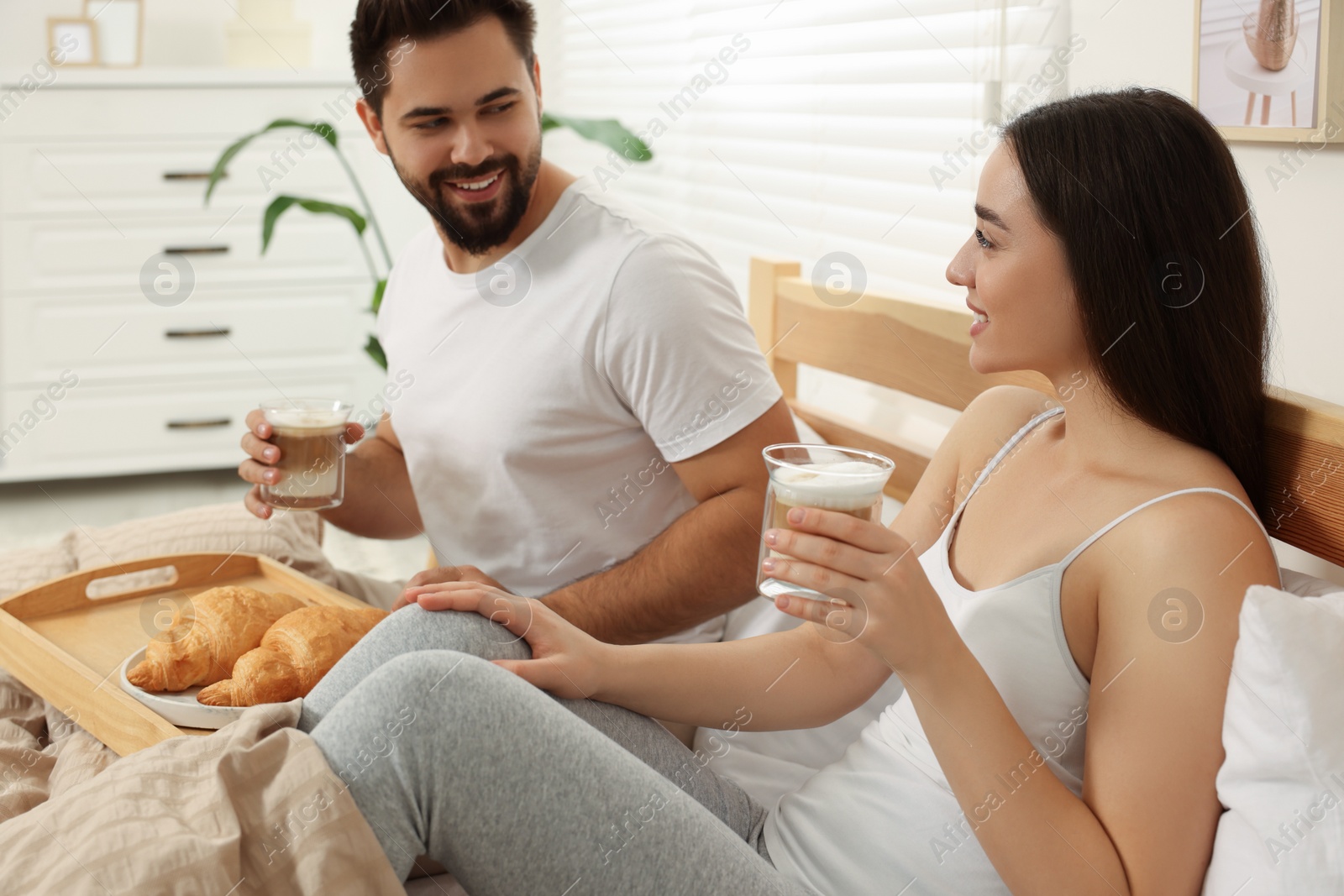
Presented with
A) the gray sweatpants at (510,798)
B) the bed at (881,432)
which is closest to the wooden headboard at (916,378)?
the bed at (881,432)

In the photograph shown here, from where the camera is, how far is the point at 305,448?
1531mm

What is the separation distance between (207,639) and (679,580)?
0.62 m

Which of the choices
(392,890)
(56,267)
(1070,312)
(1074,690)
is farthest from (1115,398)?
(56,267)

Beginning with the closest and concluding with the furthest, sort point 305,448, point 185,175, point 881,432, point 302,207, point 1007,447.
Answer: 1. point 1007,447
2. point 305,448
3. point 881,432
4. point 302,207
5. point 185,175

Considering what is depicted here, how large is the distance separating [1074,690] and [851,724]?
546 mm

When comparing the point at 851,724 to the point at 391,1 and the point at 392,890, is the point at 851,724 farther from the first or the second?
the point at 391,1

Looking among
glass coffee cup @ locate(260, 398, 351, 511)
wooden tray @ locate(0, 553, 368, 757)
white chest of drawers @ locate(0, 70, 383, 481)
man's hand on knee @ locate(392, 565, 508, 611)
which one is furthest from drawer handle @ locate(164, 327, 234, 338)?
man's hand on knee @ locate(392, 565, 508, 611)

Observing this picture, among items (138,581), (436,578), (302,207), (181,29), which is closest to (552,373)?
(436,578)

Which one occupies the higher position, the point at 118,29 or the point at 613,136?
the point at 118,29

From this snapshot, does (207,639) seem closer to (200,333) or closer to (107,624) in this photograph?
(107,624)

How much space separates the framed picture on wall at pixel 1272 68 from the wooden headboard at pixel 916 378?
34 centimetres

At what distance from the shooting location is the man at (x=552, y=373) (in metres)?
1.61

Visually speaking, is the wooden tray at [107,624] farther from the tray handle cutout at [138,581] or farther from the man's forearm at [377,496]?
the man's forearm at [377,496]

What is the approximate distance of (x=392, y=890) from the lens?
37.1 inches
